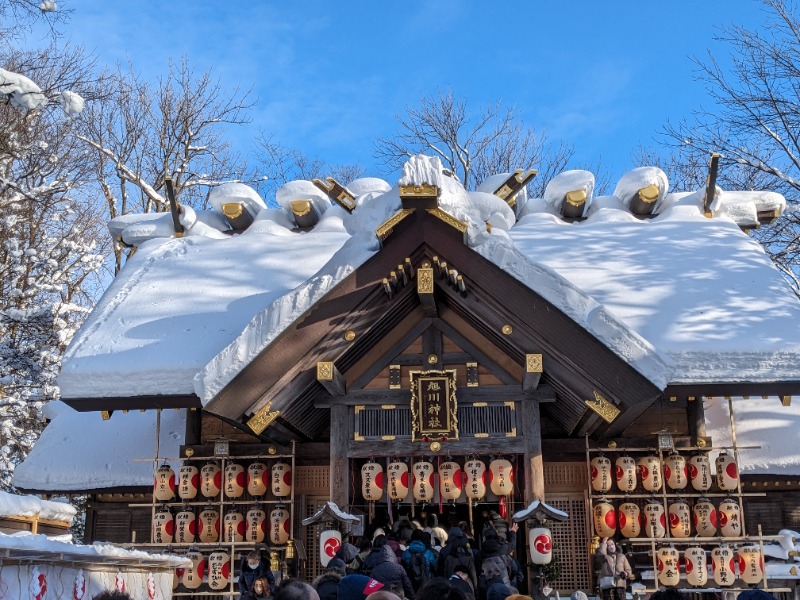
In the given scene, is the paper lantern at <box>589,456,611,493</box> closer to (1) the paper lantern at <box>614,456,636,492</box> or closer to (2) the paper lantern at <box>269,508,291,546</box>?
(1) the paper lantern at <box>614,456,636,492</box>

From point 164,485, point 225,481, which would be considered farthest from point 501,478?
point 164,485

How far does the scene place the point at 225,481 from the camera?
35.1 ft

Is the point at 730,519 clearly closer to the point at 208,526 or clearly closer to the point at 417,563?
the point at 417,563

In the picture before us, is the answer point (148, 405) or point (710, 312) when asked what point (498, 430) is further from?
point (148, 405)

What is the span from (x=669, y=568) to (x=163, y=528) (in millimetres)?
6365

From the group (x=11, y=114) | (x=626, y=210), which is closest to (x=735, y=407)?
(x=626, y=210)

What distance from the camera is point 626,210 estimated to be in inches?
540

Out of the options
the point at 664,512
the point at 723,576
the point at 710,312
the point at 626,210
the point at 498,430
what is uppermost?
the point at 626,210

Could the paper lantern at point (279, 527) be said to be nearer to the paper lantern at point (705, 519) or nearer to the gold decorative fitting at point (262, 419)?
the gold decorative fitting at point (262, 419)

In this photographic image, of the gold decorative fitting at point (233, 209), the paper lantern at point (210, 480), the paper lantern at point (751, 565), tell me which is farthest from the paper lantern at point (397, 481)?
the gold decorative fitting at point (233, 209)

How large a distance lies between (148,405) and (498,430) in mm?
4263

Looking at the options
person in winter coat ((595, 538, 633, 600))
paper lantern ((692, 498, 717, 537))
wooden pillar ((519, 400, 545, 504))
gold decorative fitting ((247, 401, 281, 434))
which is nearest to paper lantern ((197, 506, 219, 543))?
gold decorative fitting ((247, 401, 281, 434))

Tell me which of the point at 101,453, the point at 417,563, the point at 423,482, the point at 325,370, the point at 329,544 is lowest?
the point at 417,563

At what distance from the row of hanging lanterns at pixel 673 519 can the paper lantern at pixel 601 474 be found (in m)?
0.16
